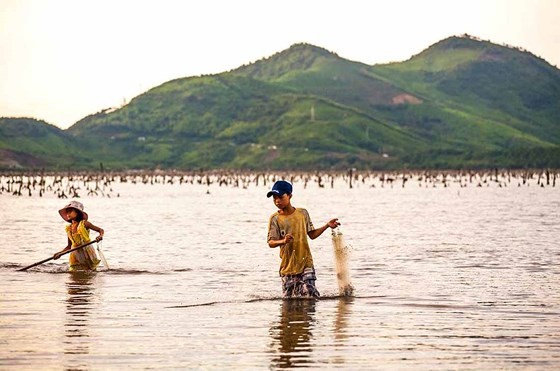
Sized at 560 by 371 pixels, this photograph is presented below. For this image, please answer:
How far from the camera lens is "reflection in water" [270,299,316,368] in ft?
44.6

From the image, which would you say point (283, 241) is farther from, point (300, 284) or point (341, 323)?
point (300, 284)

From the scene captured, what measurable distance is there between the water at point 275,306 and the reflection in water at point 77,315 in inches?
1.1

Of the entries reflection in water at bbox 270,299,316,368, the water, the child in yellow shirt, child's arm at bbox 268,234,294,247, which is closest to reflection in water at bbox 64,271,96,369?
the water

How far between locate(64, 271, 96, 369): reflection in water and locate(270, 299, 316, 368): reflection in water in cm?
228

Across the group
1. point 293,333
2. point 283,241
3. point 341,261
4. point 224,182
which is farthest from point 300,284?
point 224,182

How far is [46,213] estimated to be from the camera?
2312 inches

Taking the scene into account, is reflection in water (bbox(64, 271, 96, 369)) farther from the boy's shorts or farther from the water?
the boy's shorts

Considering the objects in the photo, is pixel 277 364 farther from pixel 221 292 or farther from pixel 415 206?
pixel 415 206

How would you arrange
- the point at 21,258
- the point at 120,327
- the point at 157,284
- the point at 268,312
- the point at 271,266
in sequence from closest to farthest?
the point at 120,327 → the point at 268,312 → the point at 157,284 → the point at 271,266 → the point at 21,258

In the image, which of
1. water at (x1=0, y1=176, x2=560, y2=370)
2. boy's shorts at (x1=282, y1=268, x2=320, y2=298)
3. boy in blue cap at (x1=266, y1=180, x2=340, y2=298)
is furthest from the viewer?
boy's shorts at (x1=282, y1=268, x2=320, y2=298)

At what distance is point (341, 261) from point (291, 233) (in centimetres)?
212

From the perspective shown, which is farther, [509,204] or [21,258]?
[509,204]

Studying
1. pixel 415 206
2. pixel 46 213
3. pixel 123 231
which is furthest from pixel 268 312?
pixel 415 206

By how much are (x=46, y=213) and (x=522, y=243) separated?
3003 cm
